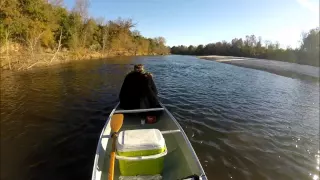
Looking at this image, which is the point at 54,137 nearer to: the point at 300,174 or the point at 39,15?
the point at 300,174

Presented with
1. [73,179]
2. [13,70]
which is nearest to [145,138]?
[73,179]

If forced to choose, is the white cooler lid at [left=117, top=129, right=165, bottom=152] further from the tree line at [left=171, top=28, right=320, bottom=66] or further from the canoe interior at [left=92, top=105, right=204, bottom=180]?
the tree line at [left=171, top=28, right=320, bottom=66]

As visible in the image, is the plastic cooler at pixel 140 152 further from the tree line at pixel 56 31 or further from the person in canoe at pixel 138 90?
the tree line at pixel 56 31

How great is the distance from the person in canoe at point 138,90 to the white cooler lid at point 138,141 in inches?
107

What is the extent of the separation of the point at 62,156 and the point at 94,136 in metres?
1.29

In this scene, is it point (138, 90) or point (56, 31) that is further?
point (56, 31)

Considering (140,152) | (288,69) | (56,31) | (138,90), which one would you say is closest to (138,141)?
(140,152)

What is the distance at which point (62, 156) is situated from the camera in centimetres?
544

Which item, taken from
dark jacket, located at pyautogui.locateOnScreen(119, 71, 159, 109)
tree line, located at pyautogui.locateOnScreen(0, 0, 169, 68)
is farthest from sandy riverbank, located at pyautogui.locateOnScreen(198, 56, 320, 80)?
tree line, located at pyautogui.locateOnScreen(0, 0, 169, 68)

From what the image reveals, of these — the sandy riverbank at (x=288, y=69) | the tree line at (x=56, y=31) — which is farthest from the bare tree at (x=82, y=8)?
the sandy riverbank at (x=288, y=69)

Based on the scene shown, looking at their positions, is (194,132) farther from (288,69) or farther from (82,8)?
(82,8)

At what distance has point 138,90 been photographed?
6.56 m

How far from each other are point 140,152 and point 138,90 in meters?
3.15

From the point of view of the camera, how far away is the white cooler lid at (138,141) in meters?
3.62
